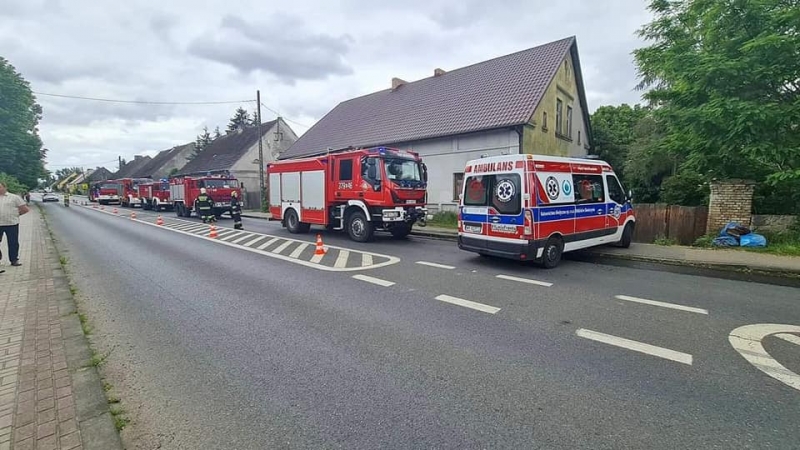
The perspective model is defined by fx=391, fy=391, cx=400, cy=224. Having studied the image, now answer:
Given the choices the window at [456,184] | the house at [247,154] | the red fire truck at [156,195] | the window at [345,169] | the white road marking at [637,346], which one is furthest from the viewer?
the house at [247,154]

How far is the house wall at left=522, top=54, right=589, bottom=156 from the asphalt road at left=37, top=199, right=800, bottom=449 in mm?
10681

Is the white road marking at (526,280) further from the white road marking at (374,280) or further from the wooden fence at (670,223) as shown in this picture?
the wooden fence at (670,223)

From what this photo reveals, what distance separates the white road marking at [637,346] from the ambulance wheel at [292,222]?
1172cm

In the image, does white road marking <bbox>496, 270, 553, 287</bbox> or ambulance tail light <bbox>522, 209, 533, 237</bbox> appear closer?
white road marking <bbox>496, 270, 553, 287</bbox>

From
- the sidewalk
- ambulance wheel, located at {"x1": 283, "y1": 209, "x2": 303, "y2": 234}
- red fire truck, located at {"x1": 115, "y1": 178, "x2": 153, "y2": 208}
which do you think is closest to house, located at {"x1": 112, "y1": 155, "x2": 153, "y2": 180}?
red fire truck, located at {"x1": 115, "y1": 178, "x2": 153, "y2": 208}

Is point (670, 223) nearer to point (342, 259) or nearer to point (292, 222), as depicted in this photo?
point (342, 259)

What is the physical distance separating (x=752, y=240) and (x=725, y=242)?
49cm

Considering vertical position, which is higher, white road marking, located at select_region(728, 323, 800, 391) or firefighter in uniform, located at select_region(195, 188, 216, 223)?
firefighter in uniform, located at select_region(195, 188, 216, 223)

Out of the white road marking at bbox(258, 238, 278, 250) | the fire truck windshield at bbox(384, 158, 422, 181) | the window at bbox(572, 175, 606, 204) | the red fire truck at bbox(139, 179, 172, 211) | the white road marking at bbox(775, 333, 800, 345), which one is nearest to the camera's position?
the white road marking at bbox(775, 333, 800, 345)

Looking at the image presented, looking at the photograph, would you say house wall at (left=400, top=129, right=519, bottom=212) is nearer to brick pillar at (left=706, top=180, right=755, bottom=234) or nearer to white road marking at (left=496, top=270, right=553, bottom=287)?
brick pillar at (left=706, top=180, right=755, bottom=234)

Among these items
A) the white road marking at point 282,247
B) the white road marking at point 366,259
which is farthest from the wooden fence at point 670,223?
the white road marking at point 282,247

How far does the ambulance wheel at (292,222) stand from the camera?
1455 cm

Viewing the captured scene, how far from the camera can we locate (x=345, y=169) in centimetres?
1244

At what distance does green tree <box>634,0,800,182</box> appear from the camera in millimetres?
8875
